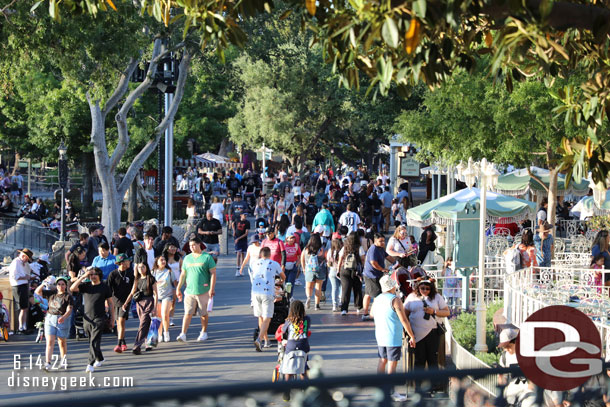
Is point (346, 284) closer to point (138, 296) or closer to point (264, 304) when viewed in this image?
point (264, 304)

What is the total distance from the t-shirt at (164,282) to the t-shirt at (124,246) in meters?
2.46

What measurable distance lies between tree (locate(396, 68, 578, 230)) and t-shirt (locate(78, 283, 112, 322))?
1077cm

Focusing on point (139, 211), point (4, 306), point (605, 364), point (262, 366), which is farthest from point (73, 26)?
point (139, 211)

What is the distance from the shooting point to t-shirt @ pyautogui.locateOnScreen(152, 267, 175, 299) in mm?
13297

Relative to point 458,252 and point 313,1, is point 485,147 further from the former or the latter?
point 313,1

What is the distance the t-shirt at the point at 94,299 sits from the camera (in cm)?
1186

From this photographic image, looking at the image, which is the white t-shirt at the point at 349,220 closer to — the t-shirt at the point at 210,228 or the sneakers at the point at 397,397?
the t-shirt at the point at 210,228

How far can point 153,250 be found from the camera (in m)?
15.9

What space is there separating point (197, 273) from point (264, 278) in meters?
1.19

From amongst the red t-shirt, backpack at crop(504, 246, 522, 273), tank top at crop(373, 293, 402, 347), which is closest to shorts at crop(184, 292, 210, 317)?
the red t-shirt

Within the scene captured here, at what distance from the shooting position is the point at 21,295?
14.1 metres

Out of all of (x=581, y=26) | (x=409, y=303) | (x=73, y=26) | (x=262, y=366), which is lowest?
(x=262, y=366)

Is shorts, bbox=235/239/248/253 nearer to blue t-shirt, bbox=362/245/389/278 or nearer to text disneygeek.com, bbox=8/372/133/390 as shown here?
blue t-shirt, bbox=362/245/389/278

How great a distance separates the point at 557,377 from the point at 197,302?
9001 mm
